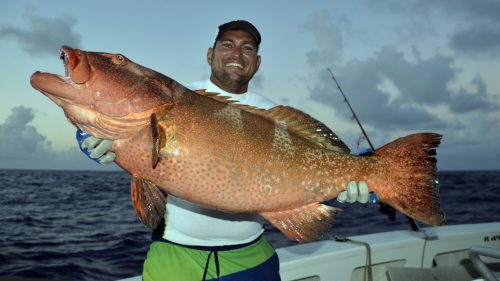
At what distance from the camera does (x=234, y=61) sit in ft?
12.3

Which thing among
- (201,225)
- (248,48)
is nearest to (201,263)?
(201,225)

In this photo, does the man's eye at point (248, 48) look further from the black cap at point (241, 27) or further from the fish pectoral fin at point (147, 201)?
the fish pectoral fin at point (147, 201)

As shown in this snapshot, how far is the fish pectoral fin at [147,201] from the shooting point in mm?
2521

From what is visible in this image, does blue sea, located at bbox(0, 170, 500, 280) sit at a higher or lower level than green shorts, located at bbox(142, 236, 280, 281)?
lower

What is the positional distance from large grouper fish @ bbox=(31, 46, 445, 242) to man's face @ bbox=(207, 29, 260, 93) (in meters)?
0.90

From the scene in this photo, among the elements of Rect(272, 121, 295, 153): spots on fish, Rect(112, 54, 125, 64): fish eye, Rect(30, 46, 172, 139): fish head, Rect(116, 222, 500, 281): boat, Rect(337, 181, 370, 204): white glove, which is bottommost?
Rect(116, 222, 500, 281): boat

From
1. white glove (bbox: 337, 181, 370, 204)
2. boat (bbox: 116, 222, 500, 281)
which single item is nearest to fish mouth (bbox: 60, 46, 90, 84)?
white glove (bbox: 337, 181, 370, 204)

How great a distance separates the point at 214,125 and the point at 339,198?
46.4 inches

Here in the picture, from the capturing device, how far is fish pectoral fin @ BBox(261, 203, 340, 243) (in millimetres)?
2805

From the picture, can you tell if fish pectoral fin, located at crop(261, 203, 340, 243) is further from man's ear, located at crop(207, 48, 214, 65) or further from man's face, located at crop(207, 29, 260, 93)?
man's ear, located at crop(207, 48, 214, 65)

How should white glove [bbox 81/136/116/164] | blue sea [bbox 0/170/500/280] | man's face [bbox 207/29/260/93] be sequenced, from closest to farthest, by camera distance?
1. white glove [bbox 81/136/116/164]
2. man's face [bbox 207/29/260/93]
3. blue sea [bbox 0/170/500/280]

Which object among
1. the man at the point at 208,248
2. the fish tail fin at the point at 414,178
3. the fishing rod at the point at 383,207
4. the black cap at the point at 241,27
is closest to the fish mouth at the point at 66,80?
the man at the point at 208,248

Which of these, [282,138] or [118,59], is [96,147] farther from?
[282,138]

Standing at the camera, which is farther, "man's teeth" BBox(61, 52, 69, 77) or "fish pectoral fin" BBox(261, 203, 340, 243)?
"fish pectoral fin" BBox(261, 203, 340, 243)
